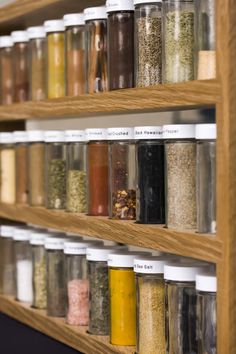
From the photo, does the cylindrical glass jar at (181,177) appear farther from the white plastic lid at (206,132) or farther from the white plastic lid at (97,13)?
the white plastic lid at (97,13)

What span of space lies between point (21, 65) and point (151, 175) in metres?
0.70

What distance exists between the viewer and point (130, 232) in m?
1.68

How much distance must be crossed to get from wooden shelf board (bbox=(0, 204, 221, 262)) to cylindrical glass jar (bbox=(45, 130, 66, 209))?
0.11 ft

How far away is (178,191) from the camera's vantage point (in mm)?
1576

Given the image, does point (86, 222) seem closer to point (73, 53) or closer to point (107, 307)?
point (107, 307)

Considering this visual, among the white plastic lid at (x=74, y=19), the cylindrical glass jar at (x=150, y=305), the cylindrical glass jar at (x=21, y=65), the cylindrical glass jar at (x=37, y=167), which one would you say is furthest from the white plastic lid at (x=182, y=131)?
the cylindrical glass jar at (x=21, y=65)

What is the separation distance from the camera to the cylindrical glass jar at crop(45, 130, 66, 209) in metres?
2.02

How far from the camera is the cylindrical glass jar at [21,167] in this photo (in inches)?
85.8

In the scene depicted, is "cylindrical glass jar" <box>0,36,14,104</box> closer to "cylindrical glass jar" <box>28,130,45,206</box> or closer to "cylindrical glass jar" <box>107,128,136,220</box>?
"cylindrical glass jar" <box>28,130,45,206</box>

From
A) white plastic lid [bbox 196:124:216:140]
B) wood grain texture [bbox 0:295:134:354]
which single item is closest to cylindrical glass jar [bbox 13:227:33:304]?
wood grain texture [bbox 0:295:134:354]

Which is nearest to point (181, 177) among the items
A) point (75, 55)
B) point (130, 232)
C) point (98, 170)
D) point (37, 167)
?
point (130, 232)

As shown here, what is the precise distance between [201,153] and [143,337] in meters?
0.37

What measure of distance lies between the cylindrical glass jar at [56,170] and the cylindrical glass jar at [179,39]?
484 mm

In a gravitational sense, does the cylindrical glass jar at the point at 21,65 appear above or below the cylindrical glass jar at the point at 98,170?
above
